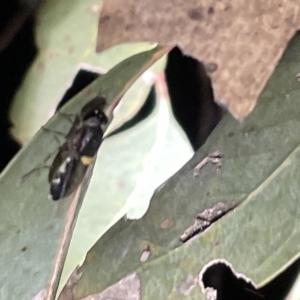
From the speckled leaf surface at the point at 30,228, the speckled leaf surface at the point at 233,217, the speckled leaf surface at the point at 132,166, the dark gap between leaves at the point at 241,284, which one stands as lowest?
the dark gap between leaves at the point at 241,284

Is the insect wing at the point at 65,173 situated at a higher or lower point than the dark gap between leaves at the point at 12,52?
lower

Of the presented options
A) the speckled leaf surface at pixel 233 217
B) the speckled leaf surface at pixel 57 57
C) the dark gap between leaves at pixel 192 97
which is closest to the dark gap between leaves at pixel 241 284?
the speckled leaf surface at pixel 233 217

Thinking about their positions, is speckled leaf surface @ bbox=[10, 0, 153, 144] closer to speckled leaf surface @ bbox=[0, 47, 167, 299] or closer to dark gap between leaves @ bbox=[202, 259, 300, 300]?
speckled leaf surface @ bbox=[0, 47, 167, 299]


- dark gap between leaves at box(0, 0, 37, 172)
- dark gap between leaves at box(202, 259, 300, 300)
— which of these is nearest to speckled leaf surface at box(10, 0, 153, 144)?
dark gap between leaves at box(0, 0, 37, 172)

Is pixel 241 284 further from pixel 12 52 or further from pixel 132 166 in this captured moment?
pixel 12 52

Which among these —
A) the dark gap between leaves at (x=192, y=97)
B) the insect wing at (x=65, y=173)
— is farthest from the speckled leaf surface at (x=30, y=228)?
the dark gap between leaves at (x=192, y=97)

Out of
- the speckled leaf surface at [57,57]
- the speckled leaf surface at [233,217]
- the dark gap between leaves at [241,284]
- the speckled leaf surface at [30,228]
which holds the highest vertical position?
the speckled leaf surface at [57,57]

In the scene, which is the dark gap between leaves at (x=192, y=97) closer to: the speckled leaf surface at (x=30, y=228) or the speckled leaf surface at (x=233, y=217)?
the speckled leaf surface at (x=233, y=217)
